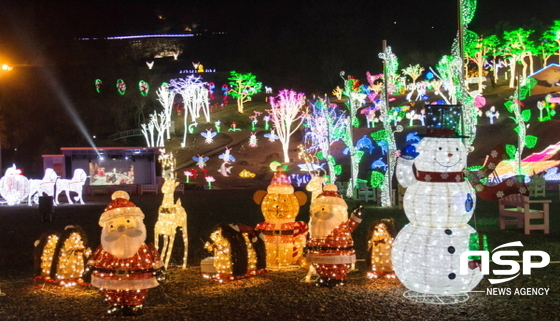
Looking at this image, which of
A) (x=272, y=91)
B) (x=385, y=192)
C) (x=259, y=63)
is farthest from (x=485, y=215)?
→ (x=259, y=63)

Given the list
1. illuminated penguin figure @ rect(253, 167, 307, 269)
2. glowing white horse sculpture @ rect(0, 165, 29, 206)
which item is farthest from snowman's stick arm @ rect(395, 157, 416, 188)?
glowing white horse sculpture @ rect(0, 165, 29, 206)

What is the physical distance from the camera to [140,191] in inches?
1457

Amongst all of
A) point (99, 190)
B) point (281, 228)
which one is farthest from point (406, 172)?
point (99, 190)

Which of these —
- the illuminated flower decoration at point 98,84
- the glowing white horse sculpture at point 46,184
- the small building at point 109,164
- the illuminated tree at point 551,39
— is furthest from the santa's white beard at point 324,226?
the illuminated tree at point 551,39

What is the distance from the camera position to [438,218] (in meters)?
8.16

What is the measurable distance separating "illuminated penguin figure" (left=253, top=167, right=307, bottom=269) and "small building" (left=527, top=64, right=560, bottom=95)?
5133cm

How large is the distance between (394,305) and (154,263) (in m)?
2.96

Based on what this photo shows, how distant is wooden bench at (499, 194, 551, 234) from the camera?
49.4ft

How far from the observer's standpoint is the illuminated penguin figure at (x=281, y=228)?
419 inches

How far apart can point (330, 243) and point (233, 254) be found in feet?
4.88

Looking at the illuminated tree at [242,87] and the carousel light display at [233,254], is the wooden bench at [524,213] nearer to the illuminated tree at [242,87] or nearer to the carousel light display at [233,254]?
the carousel light display at [233,254]

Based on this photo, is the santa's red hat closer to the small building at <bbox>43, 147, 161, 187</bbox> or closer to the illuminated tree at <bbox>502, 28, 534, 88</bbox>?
the small building at <bbox>43, 147, 161, 187</bbox>

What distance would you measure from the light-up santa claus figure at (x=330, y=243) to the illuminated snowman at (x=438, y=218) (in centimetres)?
90

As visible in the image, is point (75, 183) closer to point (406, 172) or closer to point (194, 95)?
point (406, 172)
